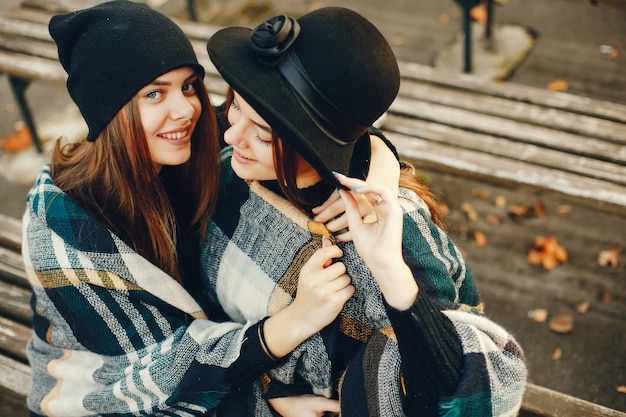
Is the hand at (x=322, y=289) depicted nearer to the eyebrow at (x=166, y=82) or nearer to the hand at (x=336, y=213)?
the hand at (x=336, y=213)

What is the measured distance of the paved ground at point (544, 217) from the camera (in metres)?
3.35

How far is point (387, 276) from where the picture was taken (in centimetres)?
179

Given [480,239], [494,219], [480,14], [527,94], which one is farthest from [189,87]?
[480,14]

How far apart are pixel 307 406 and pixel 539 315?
1.78 meters

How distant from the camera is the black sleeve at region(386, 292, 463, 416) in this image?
179 centimetres

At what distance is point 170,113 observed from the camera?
7.38 feet

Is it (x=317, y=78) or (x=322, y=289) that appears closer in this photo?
(x=317, y=78)

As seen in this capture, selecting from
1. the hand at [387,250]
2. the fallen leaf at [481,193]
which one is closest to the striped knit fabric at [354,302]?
the hand at [387,250]

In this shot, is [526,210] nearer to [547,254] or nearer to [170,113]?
[547,254]

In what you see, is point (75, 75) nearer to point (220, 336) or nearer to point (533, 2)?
point (220, 336)

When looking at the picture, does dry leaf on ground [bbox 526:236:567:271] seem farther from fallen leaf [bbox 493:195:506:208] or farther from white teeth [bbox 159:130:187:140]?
white teeth [bbox 159:130:187:140]

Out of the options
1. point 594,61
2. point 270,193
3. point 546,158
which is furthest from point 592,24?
point 270,193

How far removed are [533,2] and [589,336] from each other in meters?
3.10

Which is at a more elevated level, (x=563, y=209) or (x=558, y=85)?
(x=558, y=85)
